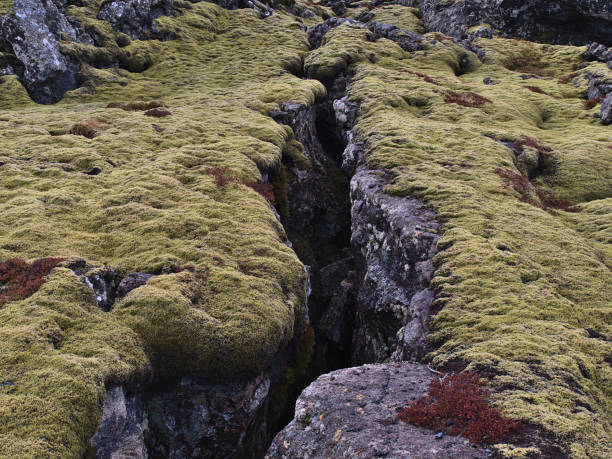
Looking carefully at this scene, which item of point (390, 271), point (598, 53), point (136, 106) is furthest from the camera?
point (598, 53)

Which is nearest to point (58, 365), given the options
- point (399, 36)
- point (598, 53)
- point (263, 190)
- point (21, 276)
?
point (21, 276)

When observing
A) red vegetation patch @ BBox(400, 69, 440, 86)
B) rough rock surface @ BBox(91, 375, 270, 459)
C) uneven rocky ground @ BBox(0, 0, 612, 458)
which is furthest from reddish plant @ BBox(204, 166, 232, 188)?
red vegetation patch @ BBox(400, 69, 440, 86)

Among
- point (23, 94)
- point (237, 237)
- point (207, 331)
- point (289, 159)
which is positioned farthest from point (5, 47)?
point (207, 331)

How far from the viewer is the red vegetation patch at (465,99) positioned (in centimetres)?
3533

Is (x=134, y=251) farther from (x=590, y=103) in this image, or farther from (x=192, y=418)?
(x=590, y=103)

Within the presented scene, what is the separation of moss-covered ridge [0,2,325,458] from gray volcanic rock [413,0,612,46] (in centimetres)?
5019

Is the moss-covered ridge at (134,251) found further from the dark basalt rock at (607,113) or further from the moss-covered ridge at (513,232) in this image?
the dark basalt rock at (607,113)

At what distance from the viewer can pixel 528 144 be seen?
2859 cm

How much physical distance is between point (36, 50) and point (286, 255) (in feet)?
111

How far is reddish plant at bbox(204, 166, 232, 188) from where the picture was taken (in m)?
20.7

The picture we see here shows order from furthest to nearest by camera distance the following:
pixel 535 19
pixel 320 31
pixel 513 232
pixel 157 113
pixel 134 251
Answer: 1. pixel 535 19
2. pixel 320 31
3. pixel 157 113
4. pixel 513 232
5. pixel 134 251

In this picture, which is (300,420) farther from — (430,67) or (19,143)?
(430,67)

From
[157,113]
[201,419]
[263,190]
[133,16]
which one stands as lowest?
[201,419]

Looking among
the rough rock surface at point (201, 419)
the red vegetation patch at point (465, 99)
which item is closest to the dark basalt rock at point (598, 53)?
the red vegetation patch at point (465, 99)
